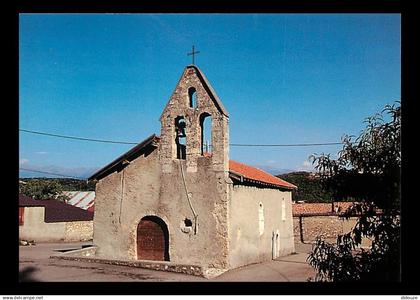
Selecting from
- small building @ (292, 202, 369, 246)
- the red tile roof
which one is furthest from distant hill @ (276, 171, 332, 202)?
the red tile roof

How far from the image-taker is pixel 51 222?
2033 cm

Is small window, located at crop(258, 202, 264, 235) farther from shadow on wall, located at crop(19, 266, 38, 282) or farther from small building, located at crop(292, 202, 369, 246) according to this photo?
shadow on wall, located at crop(19, 266, 38, 282)

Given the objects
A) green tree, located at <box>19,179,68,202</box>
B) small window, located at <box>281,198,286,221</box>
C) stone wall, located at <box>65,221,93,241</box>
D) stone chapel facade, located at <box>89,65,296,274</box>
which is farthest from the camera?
green tree, located at <box>19,179,68,202</box>

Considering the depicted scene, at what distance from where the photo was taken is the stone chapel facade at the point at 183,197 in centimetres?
1199

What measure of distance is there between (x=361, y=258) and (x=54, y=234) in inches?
688

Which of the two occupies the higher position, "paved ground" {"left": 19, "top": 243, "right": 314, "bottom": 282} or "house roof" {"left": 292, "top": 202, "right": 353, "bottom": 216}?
"house roof" {"left": 292, "top": 202, "right": 353, "bottom": 216}

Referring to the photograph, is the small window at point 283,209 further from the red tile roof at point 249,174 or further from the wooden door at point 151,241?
the wooden door at point 151,241

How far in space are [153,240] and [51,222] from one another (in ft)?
31.7

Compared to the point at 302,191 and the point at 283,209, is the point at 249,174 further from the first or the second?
the point at 302,191

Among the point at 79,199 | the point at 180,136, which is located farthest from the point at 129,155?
the point at 79,199

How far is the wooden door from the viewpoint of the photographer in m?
12.8

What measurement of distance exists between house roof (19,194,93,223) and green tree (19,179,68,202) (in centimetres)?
165

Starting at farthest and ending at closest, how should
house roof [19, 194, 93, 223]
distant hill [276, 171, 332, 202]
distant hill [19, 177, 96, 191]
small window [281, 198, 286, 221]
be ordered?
distant hill [19, 177, 96, 191] → house roof [19, 194, 93, 223] → distant hill [276, 171, 332, 202] → small window [281, 198, 286, 221]
